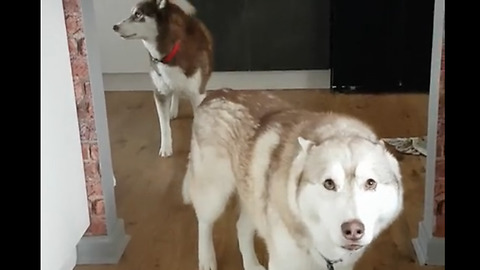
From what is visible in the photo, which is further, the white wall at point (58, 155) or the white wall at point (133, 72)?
the white wall at point (133, 72)

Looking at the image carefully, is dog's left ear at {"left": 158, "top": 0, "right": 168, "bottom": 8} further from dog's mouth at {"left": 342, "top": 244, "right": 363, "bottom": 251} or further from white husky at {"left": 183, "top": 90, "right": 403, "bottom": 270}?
dog's mouth at {"left": 342, "top": 244, "right": 363, "bottom": 251}

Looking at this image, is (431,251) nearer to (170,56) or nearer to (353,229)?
(353,229)

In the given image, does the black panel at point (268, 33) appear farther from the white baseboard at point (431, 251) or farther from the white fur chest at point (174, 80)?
the white baseboard at point (431, 251)

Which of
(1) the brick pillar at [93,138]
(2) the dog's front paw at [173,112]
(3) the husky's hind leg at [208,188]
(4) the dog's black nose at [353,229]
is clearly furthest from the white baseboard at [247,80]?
(4) the dog's black nose at [353,229]

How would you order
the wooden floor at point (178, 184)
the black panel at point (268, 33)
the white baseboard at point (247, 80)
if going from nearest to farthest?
1. the wooden floor at point (178, 184)
2. the white baseboard at point (247, 80)
3. the black panel at point (268, 33)

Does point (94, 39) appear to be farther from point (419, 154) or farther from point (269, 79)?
point (419, 154)

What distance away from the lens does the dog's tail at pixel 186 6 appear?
2.17 meters

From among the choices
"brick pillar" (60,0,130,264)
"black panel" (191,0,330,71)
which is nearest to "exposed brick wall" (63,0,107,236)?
"brick pillar" (60,0,130,264)

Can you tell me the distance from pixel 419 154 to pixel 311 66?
494 millimetres

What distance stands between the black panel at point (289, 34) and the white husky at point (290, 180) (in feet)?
2.47

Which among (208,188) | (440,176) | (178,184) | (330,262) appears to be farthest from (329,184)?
(178,184)

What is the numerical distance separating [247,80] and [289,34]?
349 mm

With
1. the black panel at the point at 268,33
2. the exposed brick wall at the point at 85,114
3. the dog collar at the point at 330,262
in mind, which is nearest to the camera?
the dog collar at the point at 330,262
